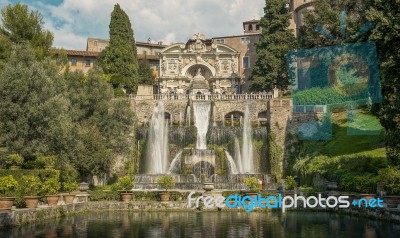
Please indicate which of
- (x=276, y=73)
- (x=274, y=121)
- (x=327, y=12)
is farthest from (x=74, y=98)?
(x=276, y=73)

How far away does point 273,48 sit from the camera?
2137 inches

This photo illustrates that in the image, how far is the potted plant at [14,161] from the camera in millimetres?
24172

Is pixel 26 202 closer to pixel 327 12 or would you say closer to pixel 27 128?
pixel 27 128

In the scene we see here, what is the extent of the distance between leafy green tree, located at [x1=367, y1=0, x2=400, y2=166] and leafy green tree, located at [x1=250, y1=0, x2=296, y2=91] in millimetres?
30399

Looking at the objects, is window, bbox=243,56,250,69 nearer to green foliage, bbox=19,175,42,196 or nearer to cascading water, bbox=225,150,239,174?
cascading water, bbox=225,150,239,174

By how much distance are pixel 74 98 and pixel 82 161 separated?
6.08 metres

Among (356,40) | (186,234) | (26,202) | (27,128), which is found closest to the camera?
(186,234)

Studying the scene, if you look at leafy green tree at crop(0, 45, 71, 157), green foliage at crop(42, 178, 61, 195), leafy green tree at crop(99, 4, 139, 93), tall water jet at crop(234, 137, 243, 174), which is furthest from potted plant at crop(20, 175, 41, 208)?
leafy green tree at crop(99, 4, 139, 93)

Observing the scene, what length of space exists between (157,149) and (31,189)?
2345 cm

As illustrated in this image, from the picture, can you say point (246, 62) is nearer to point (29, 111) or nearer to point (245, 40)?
point (245, 40)

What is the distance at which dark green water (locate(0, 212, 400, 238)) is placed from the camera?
50.9 feet

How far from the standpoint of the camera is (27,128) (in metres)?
25.7

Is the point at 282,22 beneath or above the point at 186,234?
above

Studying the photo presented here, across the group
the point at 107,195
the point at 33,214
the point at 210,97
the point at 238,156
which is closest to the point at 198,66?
the point at 210,97
